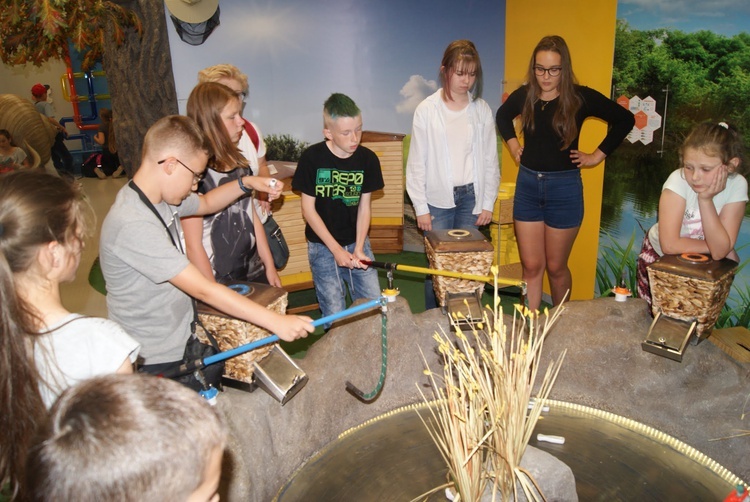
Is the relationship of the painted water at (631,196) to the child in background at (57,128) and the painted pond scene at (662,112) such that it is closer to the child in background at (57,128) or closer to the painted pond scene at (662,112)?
the painted pond scene at (662,112)

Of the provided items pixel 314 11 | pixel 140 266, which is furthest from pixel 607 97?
pixel 140 266

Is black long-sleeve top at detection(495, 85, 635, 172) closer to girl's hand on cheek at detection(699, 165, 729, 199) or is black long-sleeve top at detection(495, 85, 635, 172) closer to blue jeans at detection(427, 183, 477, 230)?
blue jeans at detection(427, 183, 477, 230)

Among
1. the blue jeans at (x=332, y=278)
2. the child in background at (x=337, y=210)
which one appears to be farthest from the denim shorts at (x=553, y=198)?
the blue jeans at (x=332, y=278)

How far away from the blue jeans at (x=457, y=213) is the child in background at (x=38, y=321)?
2163 mm

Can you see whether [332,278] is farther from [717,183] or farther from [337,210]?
[717,183]

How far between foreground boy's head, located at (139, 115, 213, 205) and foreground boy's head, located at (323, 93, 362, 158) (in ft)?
3.03

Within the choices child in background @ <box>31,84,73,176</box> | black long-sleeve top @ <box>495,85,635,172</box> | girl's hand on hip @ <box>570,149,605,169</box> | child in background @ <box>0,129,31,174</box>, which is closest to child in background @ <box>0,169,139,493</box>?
black long-sleeve top @ <box>495,85,635,172</box>

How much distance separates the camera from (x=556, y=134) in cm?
332

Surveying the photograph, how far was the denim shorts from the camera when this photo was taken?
11.0 feet

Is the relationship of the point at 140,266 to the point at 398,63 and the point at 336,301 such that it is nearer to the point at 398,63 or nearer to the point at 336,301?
the point at 336,301

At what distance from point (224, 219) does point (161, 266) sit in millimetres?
876

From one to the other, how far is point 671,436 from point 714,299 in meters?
0.57

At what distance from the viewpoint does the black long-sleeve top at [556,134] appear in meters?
3.33

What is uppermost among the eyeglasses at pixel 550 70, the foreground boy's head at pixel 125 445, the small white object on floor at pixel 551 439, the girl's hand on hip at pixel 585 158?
the eyeglasses at pixel 550 70
